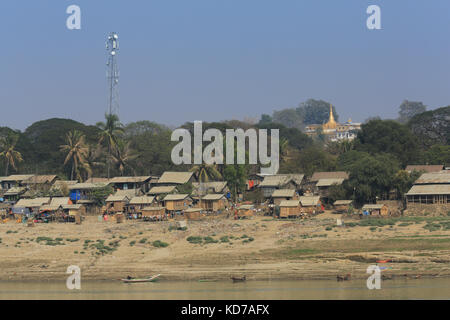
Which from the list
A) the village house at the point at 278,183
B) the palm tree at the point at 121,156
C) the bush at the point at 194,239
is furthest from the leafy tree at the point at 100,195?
the bush at the point at 194,239

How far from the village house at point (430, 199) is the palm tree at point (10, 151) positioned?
50837 mm

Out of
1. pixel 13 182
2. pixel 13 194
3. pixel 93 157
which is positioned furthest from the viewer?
pixel 93 157

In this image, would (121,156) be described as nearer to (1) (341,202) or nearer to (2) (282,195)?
(2) (282,195)

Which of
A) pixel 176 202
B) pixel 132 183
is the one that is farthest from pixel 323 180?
pixel 132 183

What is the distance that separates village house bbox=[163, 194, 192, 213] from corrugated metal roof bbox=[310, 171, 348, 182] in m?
16.6

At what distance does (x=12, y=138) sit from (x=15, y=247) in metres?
39.2

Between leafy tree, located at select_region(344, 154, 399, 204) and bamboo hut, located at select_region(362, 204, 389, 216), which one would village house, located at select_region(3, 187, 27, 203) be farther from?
bamboo hut, located at select_region(362, 204, 389, 216)

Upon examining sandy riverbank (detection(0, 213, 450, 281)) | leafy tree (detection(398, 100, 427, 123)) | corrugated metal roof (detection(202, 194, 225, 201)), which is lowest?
sandy riverbank (detection(0, 213, 450, 281))

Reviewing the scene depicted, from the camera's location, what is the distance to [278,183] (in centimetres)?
7256

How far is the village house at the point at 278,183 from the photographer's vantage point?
238 feet

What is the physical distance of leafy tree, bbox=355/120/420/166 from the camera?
3155 inches

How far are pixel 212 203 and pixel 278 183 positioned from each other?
856 centimetres

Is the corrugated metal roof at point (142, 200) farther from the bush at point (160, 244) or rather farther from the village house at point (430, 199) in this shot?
the village house at point (430, 199)

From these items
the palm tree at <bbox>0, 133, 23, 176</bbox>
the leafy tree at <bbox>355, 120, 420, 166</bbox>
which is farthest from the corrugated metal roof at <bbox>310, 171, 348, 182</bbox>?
the palm tree at <bbox>0, 133, 23, 176</bbox>
